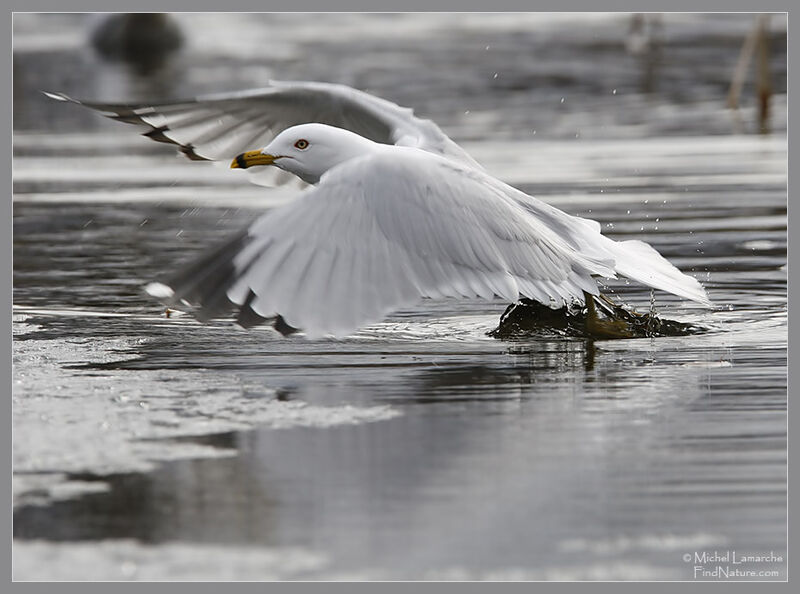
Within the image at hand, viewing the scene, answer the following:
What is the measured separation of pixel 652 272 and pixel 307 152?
1.94 metres

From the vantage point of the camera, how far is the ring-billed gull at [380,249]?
6.96 meters

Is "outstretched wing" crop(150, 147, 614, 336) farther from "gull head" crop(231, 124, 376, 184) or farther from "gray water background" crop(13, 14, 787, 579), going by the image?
"gull head" crop(231, 124, 376, 184)

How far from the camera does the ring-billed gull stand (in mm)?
6957

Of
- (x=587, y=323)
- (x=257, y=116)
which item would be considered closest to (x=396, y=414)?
(x=587, y=323)

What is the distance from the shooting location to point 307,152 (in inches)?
335

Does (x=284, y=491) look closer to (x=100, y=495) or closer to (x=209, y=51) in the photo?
(x=100, y=495)

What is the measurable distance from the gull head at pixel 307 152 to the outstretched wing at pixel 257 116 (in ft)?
3.29

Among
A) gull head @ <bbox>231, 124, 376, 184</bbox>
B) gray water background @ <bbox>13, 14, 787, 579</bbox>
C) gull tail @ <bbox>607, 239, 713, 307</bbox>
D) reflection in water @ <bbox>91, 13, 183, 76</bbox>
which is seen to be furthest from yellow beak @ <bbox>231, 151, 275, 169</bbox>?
reflection in water @ <bbox>91, 13, 183, 76</bbox>

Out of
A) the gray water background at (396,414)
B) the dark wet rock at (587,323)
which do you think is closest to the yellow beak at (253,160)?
the gray water background at (396,414)

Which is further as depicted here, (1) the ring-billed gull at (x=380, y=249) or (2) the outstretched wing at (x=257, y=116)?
(2) the outstretched wing at (x=257, y=116)

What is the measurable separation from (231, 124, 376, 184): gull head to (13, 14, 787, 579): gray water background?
2.93 feet

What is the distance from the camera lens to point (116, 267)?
1046 centimetres

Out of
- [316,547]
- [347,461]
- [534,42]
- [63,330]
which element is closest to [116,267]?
[63,330]

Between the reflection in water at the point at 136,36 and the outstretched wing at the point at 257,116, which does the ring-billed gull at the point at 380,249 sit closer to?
the outstretched wing at the point at 257,116
